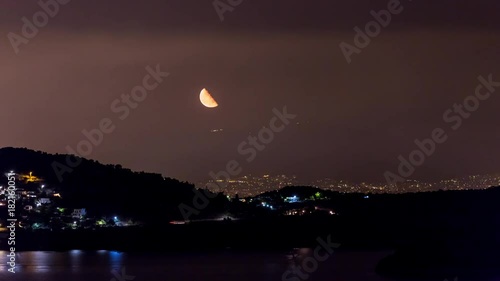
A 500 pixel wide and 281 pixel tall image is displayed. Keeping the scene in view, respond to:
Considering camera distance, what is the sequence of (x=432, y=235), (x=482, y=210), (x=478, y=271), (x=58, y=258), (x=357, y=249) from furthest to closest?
1. (x=357, y=249)
2. (x=58, y=258)
3. (x=482, y=210)
4. (x=432, y=235)
5. (x=478, y=271)

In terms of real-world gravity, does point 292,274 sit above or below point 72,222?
below

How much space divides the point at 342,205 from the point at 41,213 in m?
26.3

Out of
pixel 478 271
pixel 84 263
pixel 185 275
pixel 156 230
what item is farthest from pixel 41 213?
pixel 478 271

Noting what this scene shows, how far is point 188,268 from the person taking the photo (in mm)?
53125

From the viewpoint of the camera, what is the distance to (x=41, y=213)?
82250 mm

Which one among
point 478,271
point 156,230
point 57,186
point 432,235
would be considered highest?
point 57,186

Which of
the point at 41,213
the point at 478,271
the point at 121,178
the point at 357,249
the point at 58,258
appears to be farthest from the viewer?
the point at 121,178

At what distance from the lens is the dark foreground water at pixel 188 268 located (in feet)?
153

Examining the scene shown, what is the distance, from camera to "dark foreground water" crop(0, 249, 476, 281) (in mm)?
46669

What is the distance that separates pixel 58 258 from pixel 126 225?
62.7 feet

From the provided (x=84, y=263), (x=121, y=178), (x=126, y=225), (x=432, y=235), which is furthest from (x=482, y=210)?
(x=121, y=178)

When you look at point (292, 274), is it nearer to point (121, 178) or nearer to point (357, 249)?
point (357, 249)

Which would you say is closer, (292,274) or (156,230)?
(292,274)

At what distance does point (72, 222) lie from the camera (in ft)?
277
